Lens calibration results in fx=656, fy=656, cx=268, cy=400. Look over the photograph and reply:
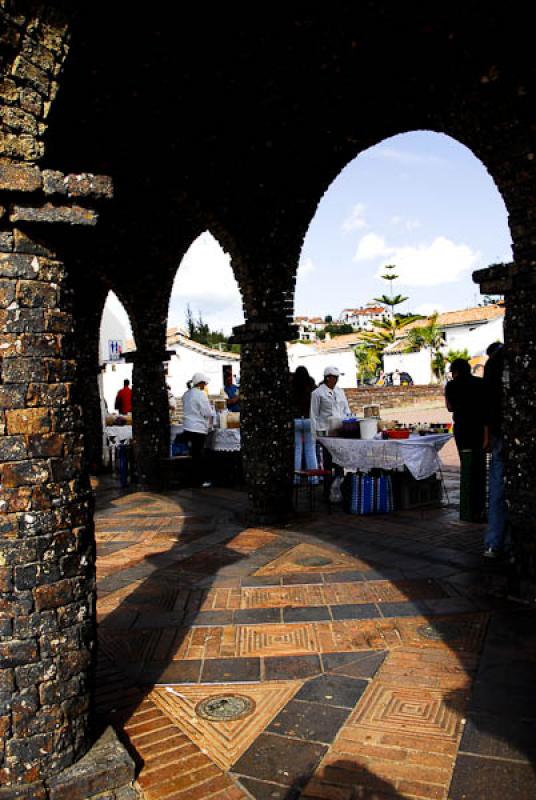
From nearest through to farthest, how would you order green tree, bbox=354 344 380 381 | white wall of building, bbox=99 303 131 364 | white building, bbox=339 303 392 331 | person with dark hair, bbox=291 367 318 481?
person with dark hair, bbox=291 367 318 481, white wall of building, bbox=99 303 131 364, green tree, bbox=354 344 380 381, white building, bbox=339 303 392 331

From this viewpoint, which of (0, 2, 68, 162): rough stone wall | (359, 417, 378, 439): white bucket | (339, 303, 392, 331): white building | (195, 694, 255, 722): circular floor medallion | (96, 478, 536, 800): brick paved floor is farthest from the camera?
(339, 303, 392, 331): white building

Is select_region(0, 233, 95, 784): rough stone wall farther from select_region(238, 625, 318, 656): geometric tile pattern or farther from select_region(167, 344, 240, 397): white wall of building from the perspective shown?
select_region(167, 344, 240, 397): white wall of building

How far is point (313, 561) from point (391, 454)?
7.09 feet

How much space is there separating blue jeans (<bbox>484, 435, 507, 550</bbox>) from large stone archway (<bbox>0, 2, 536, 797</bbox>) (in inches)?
30.6

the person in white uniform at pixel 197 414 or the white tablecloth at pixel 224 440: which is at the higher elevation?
the person in white uniform at pixel 197 414

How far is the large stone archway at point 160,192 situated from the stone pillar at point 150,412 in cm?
5

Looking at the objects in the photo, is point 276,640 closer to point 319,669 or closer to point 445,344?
point 319,669

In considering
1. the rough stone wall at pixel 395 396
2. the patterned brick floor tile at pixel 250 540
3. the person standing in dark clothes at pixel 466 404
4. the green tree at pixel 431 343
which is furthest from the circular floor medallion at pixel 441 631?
the green tree at pixel 431 343

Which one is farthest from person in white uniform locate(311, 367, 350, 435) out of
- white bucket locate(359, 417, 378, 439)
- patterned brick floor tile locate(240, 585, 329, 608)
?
patterned brick floor tile locate(240, 585, 329, 608)

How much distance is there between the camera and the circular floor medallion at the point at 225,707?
3.32 meters

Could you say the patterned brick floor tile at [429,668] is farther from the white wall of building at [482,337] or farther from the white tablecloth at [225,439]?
the white wall of building at [482,337]

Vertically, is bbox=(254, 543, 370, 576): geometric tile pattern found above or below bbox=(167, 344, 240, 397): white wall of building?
below

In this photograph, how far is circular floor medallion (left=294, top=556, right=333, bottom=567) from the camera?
5916 mm

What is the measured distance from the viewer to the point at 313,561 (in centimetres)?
601
